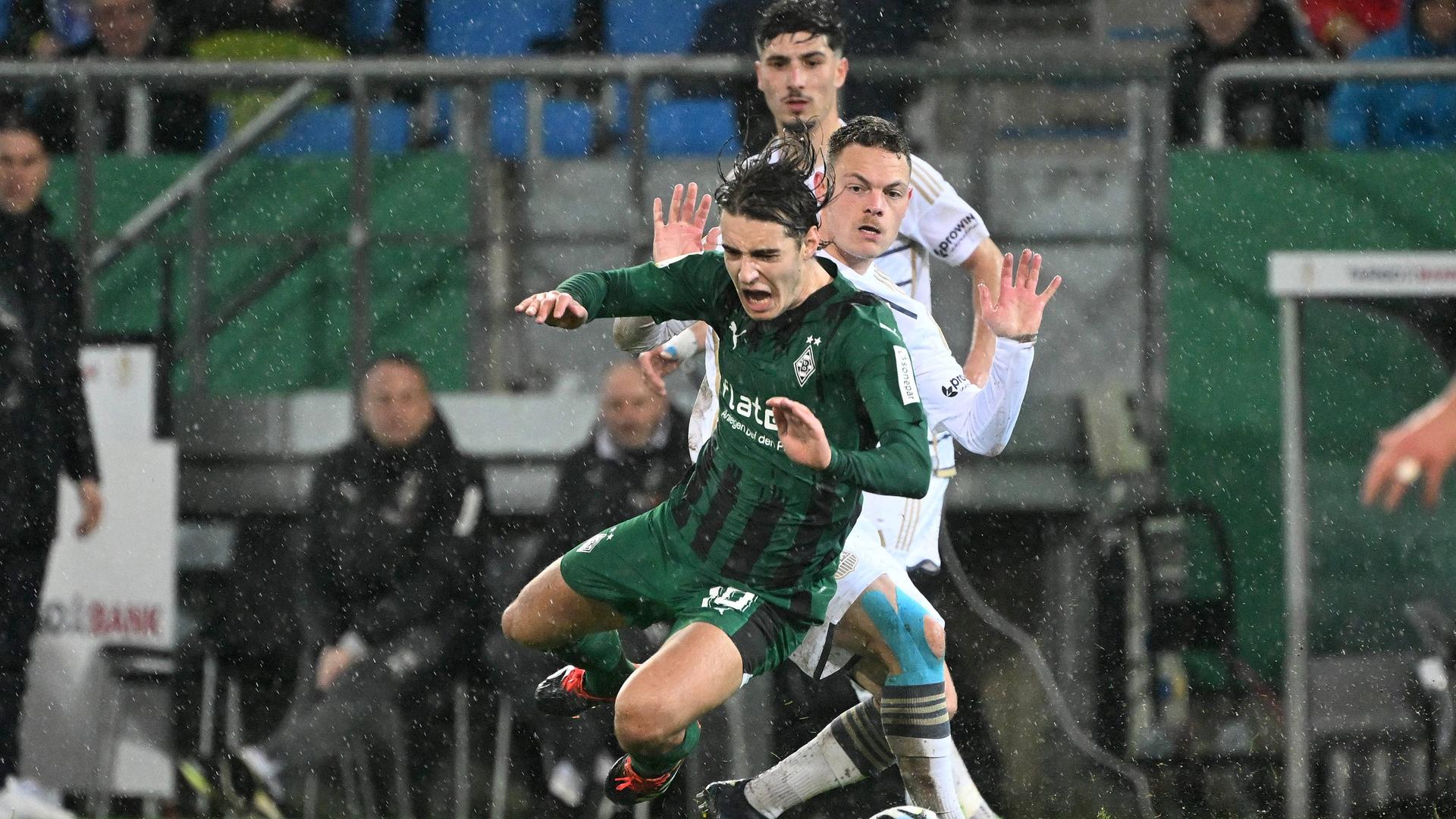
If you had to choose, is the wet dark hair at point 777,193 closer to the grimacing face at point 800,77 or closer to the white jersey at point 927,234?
the grimacing face at point 800,77

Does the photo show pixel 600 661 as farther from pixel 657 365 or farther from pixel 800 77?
pixel 800 77

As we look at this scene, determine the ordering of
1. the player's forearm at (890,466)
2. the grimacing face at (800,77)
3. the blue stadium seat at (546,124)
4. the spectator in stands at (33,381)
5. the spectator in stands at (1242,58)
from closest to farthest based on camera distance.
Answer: the player's forearm at (890,466) < the grimacing face at (800,77) < the spectator in stands at (33,381) < the spectator in stands at (1242,58) < the blue stadium seat at (546,124)

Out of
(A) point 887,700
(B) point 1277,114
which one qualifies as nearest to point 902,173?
(A) point 887,700

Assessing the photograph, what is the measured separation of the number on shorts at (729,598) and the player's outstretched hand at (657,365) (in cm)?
86

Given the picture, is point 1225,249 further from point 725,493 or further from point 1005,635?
point 725,493

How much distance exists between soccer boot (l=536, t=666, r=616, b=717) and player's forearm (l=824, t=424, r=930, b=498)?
4.83 ft

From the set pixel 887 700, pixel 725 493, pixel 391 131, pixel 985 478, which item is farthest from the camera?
pixel 391 131

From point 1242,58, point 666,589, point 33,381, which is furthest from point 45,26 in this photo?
point 666,589

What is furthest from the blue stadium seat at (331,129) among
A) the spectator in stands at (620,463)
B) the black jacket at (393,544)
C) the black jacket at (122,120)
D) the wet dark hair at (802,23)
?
the wet dark hair at (802,23)

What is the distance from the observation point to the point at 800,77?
5957 millimetres

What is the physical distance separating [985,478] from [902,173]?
2463 millimetres

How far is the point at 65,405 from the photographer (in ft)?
24.7

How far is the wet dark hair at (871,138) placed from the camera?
5559 millimetres

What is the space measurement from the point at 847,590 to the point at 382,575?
9.02 ft
